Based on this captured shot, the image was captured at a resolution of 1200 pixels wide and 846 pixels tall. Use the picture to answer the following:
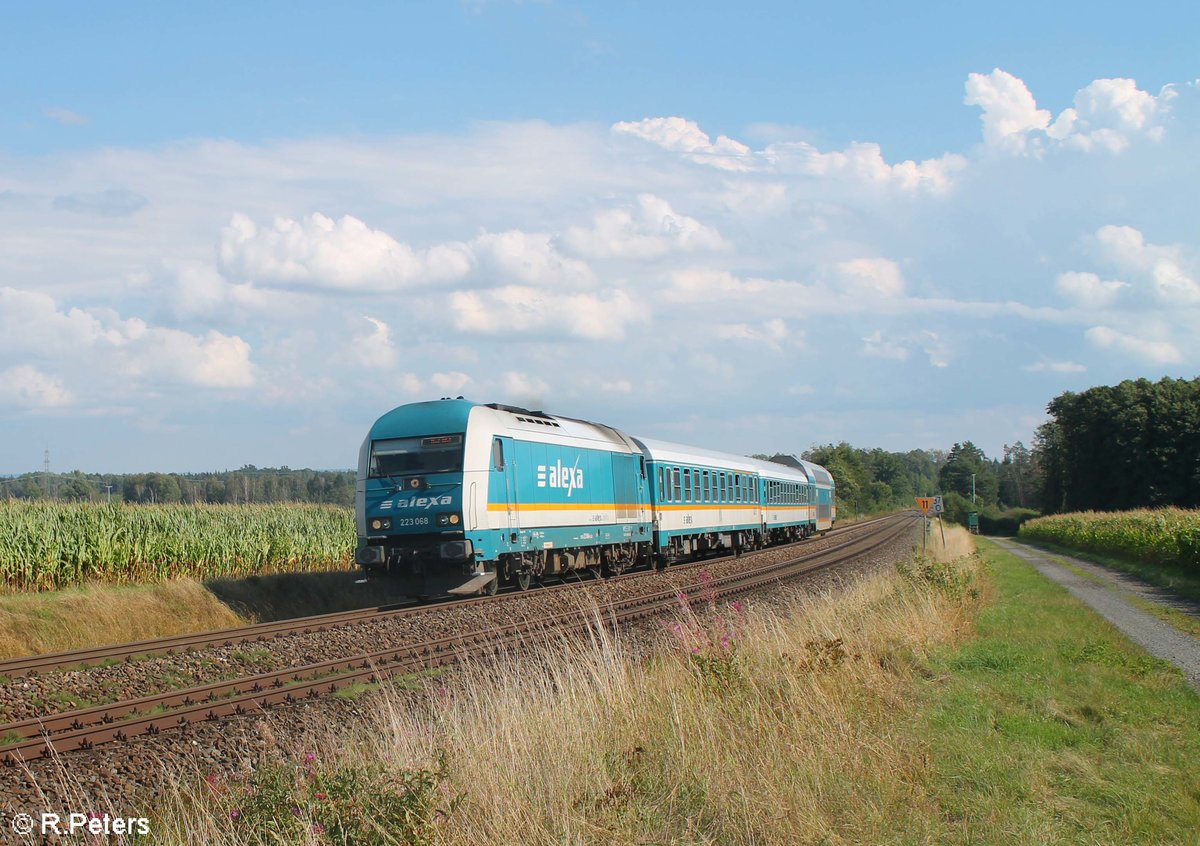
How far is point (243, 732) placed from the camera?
8.86 meters

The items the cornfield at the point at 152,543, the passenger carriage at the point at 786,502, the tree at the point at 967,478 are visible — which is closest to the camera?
the cornfield at the point at 152,543

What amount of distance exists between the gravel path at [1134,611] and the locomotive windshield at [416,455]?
11240mm

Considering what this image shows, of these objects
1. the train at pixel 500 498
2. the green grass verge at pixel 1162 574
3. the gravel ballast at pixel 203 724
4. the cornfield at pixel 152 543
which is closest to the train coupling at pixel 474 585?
the train at pixel 500 498

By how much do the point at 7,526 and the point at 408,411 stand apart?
7730 millimetres

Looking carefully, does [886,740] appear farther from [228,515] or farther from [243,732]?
[228,515]

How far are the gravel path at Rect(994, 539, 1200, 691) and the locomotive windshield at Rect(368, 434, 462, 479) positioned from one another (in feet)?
36.9

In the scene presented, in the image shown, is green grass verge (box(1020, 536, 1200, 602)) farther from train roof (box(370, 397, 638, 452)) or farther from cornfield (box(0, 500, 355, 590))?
cornfield (box(0, 500, 355, 590))

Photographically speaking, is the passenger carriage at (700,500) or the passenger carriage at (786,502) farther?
the passenger carriage at (786,502)

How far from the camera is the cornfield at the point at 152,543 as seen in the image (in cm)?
1931

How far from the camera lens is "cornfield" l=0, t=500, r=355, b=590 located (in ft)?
63.4

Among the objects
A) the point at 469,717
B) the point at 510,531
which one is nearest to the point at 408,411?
the point at 510,531

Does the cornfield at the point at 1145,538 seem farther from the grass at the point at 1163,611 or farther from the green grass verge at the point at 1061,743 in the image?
→ the green grass verge at the point at 1061,743

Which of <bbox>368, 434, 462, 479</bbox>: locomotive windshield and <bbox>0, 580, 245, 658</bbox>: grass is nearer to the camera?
<bbox>0, 580, 245, 658</bbox>: grass

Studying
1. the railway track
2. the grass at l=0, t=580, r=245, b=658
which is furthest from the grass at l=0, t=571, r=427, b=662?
the railway track
